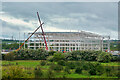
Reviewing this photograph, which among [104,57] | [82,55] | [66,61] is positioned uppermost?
[82,55]

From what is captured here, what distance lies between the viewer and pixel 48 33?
39.4m

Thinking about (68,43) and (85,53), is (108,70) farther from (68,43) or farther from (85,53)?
(68,43)

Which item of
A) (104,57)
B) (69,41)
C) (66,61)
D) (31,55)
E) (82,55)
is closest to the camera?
(66,61)

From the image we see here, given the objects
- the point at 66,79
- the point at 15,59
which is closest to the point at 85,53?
the point at 15,59

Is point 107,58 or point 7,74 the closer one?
point 7,74

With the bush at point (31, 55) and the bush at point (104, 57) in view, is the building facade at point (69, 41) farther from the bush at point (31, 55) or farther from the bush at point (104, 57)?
the bush at point (104, 57)

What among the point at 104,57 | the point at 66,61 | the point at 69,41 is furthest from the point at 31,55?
the point at 69,41

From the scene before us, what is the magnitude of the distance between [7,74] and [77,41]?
95.1ft

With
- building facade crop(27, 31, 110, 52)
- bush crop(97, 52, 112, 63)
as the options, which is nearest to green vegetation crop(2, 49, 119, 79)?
bush crop(97, 52, 112, 63)

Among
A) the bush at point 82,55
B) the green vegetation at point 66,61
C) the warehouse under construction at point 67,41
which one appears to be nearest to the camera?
the green vegetation at point 66,61

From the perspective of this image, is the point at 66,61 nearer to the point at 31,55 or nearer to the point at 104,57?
the point at 104,57

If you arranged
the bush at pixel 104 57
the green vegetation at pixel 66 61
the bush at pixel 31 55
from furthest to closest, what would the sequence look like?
the bush at pixel 31 55 < the bush at pixel 104 57 < the green vegetation at pixel 66 61

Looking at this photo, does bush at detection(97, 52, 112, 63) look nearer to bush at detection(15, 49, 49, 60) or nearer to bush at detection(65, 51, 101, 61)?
bush at detection(65, 51, 101, 61)

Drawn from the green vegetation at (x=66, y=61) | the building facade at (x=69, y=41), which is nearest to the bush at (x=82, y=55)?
the green vegetation at (x=66, y=61)
